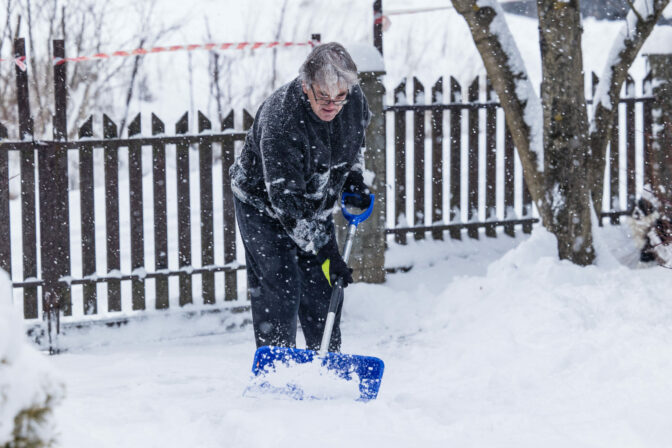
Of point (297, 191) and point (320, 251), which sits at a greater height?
point (297, 191)

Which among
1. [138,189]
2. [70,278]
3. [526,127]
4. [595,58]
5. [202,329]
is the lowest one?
[202,329]

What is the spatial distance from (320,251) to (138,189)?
1.93 metres

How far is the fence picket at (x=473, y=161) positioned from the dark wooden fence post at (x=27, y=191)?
127 inches

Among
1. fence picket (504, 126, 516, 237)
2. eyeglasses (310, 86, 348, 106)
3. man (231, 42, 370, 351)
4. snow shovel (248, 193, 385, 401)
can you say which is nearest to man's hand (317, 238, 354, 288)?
man (231, 42, 370, 351)

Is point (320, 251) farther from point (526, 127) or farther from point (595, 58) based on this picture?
point (595, 58)

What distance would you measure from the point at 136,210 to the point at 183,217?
1.07 feet

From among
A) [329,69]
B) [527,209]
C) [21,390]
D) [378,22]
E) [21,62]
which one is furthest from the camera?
[527,209]

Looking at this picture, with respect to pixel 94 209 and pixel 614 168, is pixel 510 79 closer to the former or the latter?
pixel 614 168

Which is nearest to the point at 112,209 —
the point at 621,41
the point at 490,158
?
the point at 490,158

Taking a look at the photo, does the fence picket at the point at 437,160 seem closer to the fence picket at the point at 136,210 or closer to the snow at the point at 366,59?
the snow at the point at 366,59

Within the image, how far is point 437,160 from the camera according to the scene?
20.2ft

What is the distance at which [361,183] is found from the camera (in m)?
3.93

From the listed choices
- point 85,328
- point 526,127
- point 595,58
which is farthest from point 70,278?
point 595,58

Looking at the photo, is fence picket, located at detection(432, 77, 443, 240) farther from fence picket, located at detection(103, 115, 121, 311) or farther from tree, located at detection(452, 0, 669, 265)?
fence picket, located at detection(103, 115, 121, 311)
